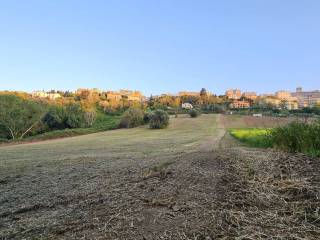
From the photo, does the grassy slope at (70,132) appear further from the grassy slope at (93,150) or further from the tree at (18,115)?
the grassy slope at (93,150)

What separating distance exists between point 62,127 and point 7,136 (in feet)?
34.7

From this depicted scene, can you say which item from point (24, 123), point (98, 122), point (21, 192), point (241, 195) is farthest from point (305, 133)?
point (98, 122)

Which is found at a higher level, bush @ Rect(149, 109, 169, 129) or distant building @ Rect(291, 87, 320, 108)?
distant building @ Rect(291, 87, 320, 108)

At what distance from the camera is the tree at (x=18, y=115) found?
219ft

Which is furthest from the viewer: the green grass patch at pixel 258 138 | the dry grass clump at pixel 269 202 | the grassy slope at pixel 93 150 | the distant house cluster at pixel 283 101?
the distant house cluster at pixel 283 101

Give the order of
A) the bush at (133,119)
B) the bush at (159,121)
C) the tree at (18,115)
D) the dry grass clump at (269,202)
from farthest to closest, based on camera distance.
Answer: the bush at (133,119)
the tree at (18,115)
the bush at (159,121)
the dry grass clump at (269,202)

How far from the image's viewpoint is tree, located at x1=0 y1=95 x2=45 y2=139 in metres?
66.8

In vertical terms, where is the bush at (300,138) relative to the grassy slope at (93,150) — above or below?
above

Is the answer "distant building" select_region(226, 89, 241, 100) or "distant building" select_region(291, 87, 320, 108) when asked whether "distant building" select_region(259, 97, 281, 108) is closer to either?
"distant building" select_region(291, 87, 320, 108)

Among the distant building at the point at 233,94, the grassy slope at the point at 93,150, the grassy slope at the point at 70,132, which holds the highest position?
the distant building at the point at 233,94

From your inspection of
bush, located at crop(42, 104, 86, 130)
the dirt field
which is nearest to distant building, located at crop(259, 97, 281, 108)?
bush, located at crop(42, 104, 86, 130)

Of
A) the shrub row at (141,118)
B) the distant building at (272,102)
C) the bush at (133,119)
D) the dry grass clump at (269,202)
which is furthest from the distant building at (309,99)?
the dry grass clump at (269,202)

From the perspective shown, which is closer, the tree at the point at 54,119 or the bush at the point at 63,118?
the tree at the point at 54,119

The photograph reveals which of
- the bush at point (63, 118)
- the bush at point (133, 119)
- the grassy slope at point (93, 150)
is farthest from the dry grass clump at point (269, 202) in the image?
the bush at point (63, 118)
